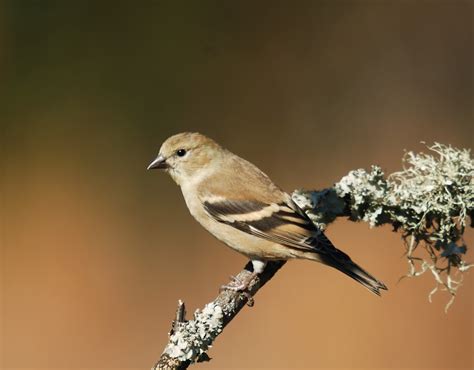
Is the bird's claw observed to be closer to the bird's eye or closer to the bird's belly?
the bird's belly

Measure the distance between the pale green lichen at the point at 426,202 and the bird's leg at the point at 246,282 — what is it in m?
0.56

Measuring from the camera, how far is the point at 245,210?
3840 mm

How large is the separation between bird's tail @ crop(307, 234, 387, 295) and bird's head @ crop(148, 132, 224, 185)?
1075 millimetres

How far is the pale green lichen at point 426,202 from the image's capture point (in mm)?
3365

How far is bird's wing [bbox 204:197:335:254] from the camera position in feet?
11.6

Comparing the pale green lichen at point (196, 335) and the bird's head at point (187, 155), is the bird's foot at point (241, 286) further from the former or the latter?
the bird's head at point (187, 155)

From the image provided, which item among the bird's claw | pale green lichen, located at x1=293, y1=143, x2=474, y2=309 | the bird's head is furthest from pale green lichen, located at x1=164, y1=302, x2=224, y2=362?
the bird's head

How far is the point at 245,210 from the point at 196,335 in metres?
1.24

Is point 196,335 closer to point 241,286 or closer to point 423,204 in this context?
point 241,286

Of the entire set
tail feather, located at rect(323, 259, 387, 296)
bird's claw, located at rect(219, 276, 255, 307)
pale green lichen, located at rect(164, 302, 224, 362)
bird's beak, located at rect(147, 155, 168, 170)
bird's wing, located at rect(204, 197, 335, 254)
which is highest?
bird's beak, located at rect(147, 155, 168, 170)

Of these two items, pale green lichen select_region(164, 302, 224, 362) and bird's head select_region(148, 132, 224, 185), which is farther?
bird's head select_region(148, 132, 224, 185)

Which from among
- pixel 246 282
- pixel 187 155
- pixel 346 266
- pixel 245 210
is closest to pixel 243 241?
pixel 245 210

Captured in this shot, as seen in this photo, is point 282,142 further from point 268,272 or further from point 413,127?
point 268,272

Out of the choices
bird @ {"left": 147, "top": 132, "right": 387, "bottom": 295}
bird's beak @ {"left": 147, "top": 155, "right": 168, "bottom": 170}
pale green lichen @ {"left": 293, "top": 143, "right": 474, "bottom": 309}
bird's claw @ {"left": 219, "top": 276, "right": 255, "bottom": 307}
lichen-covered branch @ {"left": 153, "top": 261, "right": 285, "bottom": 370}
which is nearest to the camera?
lichen-covered branch @ {"left": 153, "top": 261, "right": 285, "bottom": 370}
